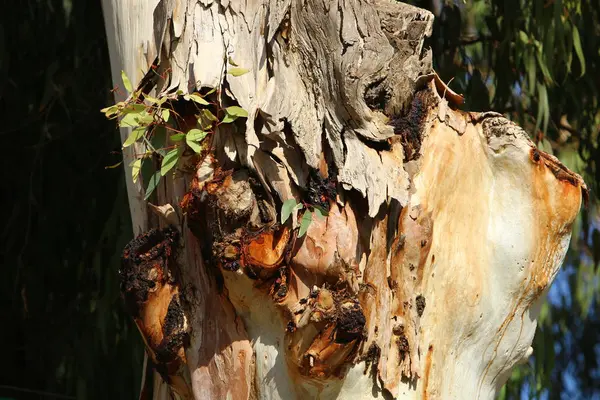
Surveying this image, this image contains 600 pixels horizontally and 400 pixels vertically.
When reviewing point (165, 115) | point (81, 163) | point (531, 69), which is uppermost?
point (165, 115)

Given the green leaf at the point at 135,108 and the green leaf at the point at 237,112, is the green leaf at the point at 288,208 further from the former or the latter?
the green leaf at the point at 135,108

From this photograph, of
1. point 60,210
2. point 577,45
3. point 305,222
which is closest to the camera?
point 305,222

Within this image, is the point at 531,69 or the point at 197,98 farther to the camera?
the point at 531,69

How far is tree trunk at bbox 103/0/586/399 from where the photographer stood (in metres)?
1.33

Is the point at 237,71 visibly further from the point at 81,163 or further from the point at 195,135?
the point at 81,163

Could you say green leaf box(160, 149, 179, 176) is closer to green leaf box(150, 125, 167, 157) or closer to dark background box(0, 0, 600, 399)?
green leaf box(150, 125, 167, 157)

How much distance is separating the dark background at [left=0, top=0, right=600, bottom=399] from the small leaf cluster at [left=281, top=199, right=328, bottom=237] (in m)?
1.24

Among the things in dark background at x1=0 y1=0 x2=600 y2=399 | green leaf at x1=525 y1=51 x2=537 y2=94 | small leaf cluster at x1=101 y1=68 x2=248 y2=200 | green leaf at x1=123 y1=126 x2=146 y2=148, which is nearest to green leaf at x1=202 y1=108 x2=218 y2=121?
small leaf cluster at x1=101 y1=68 x2=248 y2=200

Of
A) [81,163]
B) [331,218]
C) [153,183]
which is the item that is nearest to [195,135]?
[153,183]

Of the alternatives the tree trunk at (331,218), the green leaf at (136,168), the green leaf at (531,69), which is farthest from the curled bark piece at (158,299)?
the green leaf at (531,69)

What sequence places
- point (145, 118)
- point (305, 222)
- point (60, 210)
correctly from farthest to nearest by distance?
point (60, 210), point (145, 118), point (305, 222)

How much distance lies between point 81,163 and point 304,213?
1498 millimetres

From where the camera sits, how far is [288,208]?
132 centimetres

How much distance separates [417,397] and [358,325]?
208 millimetres
